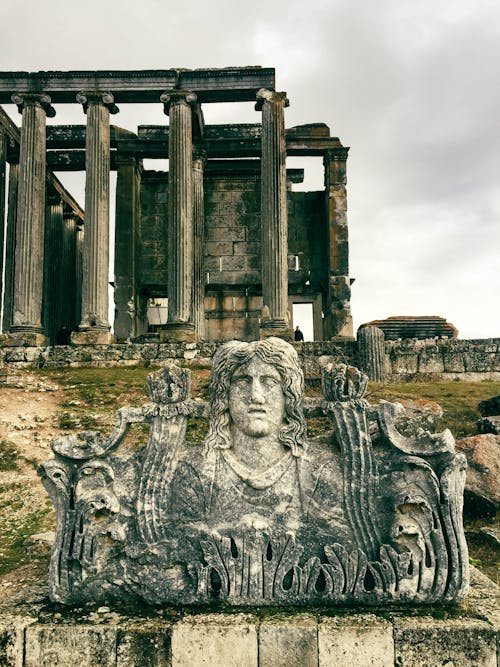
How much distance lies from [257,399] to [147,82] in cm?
1881

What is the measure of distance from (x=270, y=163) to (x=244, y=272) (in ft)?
20.2

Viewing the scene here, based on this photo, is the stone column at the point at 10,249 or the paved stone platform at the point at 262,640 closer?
the paved stone platform at the point at 262,640

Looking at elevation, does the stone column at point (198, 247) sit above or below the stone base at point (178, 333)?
above

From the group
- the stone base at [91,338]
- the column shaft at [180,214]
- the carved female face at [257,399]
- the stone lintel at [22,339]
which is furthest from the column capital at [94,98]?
the carved female face at [257,399]

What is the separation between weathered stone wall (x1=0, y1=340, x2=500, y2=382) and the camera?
16.8 metres

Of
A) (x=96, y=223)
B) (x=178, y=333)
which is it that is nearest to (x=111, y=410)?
(x=178, y=333)

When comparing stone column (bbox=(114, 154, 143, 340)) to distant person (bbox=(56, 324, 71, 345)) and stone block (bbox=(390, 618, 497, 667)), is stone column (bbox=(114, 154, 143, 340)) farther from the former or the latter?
stone block (bbox=(390, 618, 497, 667))

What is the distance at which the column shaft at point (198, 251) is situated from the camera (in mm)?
22094

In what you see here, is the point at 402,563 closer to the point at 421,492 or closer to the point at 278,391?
the point at 421,492

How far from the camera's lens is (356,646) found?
367cm

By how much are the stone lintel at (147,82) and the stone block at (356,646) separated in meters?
19.4

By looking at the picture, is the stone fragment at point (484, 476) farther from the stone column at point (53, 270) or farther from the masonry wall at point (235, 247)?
the stone column at point (53, 270)

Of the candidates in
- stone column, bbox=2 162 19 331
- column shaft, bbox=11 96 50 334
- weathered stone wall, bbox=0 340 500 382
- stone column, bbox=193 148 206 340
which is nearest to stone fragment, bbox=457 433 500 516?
weathered stone wall, bbox=0 340 500 382

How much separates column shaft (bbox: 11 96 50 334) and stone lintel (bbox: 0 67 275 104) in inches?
28.7
